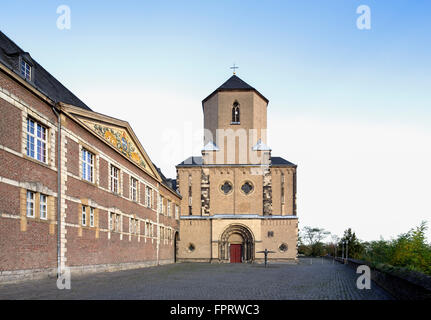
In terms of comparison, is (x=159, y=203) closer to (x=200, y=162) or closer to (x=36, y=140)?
(x=200, y=162)

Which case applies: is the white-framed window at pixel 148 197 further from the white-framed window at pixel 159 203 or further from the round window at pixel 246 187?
the round window at pixel 246 187

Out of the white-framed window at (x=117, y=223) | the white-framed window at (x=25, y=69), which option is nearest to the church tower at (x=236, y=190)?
the white-framed window at (x=117, y=223)

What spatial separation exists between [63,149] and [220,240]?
83.2 feet

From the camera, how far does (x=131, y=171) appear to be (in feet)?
89.5

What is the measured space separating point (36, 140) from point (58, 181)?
2.11m

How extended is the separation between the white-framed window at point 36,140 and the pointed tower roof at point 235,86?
2826 centimetres

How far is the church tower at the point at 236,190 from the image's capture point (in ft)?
132

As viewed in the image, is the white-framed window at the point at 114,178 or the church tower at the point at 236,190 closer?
the white-framed window at the point at 114,178

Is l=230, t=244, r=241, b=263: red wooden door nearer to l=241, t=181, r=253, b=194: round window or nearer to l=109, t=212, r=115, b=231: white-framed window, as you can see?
l=241, t=181, r=253, b=194: round window

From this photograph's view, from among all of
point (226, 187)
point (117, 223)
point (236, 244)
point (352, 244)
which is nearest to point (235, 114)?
point (226, 187)

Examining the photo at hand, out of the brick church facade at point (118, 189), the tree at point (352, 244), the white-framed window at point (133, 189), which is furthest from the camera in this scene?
the tree at point (352, 244)
